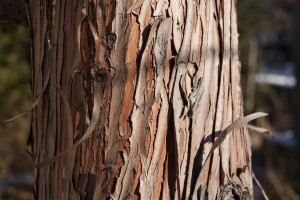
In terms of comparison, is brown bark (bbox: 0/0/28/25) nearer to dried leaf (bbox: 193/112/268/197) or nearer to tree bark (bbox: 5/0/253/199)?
tree bark (bbox: 5/0/253/199)

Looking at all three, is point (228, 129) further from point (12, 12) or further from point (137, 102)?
point (12, 12)

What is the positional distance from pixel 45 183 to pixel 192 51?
56 cm

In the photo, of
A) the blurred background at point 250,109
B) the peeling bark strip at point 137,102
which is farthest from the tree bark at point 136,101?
the blurred background at point 250,109

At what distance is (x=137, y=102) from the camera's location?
1574 mm

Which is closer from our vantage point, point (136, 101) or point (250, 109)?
point (136, 101)

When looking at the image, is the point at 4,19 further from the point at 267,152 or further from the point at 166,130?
the point at 267,152

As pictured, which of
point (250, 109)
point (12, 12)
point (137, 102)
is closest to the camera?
point (137, 102)

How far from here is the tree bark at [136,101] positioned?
1.57 m

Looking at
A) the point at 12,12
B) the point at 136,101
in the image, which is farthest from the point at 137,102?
the point at 12,12

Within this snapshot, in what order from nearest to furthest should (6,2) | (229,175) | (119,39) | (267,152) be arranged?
(119,39) < (229,175) < (6,2) < (267,152)

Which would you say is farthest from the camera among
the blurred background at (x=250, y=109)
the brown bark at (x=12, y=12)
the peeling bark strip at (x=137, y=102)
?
the blurred background at (x=250, y=109)

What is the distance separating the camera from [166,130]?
159 centimetres

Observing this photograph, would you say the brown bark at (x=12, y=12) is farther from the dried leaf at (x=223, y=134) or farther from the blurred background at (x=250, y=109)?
the blurred background at (x=250, y=109)

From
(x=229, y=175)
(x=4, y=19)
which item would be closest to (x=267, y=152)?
(x=4, y=19)
